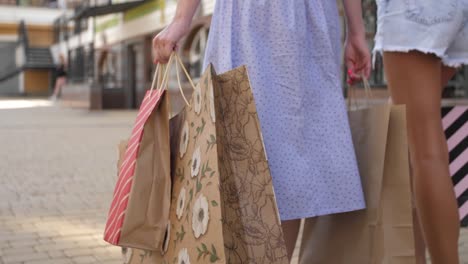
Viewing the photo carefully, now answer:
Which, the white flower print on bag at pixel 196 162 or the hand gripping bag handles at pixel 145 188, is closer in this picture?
the white flower print on bag at pixel 196 162

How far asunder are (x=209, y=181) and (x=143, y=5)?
18682mm

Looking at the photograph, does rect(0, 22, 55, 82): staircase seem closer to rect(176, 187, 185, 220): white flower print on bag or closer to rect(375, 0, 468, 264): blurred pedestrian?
rect(375, 0, 468, 264): blurred pedestrian

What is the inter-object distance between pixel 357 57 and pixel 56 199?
9.69 feet

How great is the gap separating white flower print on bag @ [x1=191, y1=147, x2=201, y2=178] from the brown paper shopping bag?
21.0 inches

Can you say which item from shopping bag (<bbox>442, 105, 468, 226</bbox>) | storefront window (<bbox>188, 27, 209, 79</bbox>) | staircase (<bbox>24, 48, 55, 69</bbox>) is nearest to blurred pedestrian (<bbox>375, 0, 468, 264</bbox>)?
shopping bag (<bbox>442, 105, 468, 226</bbox>)

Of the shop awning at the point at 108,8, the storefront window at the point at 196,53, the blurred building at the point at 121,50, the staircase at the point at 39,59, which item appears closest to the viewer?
the storefront window at the point at 196,53

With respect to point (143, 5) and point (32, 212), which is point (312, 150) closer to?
point (32, 212)

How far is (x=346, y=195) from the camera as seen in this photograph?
1887mm

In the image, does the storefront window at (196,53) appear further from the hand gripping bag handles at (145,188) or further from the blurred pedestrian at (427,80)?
the hand gripping bag handles at (145,188)

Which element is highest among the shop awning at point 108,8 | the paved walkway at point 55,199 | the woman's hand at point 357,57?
the shop awning at point 108,8

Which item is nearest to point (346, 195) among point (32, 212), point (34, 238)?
point (34, 238)

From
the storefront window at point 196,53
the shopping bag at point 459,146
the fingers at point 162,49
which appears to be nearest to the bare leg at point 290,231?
the fingers at point 162,49

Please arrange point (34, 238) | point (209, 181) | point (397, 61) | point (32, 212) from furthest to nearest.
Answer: point (32, 212), point (34, 238), point (397, 61), point (209, 181)

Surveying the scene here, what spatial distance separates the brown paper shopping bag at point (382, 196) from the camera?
6.13ft
